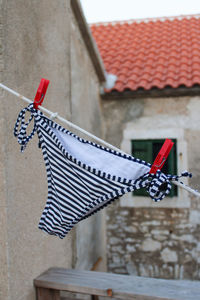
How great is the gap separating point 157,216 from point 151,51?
335 cm

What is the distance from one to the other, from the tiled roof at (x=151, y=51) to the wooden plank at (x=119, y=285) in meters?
3.42

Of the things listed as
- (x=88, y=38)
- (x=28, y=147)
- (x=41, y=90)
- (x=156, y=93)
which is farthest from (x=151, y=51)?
(x=41, y=90)

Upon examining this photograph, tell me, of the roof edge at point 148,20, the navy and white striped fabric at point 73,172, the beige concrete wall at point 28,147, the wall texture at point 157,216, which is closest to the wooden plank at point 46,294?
the beige concrete wall at point 28,147

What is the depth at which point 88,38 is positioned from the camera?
5.16 meters

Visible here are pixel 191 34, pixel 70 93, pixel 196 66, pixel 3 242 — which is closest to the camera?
pixel 3 242

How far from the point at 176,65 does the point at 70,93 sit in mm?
2680

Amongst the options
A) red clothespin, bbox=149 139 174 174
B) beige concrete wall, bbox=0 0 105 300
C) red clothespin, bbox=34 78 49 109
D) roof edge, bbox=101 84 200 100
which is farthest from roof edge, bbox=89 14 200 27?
red clothespin, bbox=149 139 174 174

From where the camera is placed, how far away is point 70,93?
4.18 metres

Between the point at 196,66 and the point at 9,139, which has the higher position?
the point at 196,66

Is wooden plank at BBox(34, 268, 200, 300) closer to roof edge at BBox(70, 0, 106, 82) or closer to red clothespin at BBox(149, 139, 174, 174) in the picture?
red clothespin at BBox(149, 139, 174, 174)

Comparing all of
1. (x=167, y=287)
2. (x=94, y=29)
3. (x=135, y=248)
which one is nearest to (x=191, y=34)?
(x=94, y=29)

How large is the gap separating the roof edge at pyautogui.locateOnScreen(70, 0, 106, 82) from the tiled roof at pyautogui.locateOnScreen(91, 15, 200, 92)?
1.30 feet

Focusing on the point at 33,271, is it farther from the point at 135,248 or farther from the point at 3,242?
the point at 135,248

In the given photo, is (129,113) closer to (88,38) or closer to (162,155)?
(88,38)
